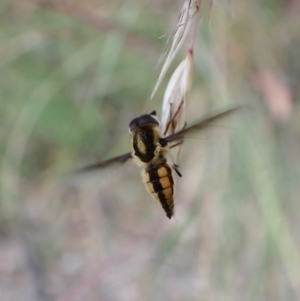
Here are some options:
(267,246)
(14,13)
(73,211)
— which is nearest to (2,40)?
(14,13)

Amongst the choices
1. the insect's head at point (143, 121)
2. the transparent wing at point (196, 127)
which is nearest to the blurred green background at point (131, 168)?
the insect's head at point (143, 121)

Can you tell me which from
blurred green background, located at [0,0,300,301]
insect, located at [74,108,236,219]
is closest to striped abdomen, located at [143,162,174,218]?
insect, located at [74,108,236,219]

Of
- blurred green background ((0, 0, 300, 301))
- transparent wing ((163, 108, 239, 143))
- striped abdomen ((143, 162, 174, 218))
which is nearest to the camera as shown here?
transparent wing ((163, 108, 239, 143))

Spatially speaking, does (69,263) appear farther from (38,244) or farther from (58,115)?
(58,115)

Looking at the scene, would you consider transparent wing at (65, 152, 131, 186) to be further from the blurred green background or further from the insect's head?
the blurred green background

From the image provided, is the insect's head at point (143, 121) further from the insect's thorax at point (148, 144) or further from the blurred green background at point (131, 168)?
the blurred green background at point (131, 168)

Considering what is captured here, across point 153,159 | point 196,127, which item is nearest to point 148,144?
point 153,159
